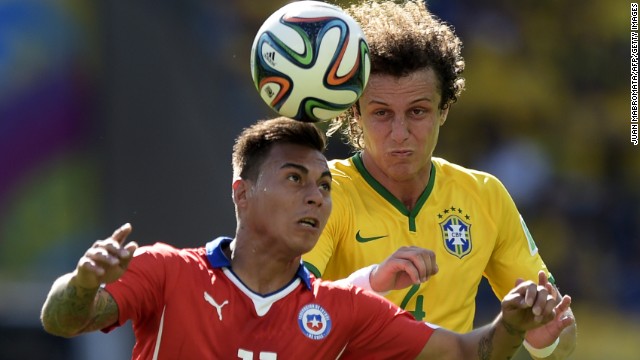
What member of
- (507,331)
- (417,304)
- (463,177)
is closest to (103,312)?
(507,331)

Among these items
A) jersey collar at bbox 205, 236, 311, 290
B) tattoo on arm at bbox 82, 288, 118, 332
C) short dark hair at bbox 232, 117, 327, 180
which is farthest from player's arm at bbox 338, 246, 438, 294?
tattoo on arm at bbox 82, 288, 118, 332

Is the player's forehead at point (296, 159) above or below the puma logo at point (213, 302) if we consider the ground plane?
above

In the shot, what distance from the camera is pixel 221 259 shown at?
5.16m

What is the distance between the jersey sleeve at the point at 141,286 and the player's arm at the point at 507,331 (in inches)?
47.9

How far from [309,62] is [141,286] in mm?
1284

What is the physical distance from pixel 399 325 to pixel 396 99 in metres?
1.36

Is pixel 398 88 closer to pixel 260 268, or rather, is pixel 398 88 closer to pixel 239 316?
pixel 260 268

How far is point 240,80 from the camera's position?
12836 mm

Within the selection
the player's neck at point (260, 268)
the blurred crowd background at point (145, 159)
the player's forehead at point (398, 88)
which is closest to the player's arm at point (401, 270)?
the player's neck at point (260, 268)

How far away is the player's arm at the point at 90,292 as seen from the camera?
427cm

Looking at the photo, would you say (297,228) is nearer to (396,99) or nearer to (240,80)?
(396,99)

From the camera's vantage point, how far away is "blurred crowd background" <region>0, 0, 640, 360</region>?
1137cm

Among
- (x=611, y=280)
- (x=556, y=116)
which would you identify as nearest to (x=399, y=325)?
(x=611, y=280)

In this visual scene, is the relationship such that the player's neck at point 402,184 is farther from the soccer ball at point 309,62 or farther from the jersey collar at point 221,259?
the jersey collar at point 221,259
